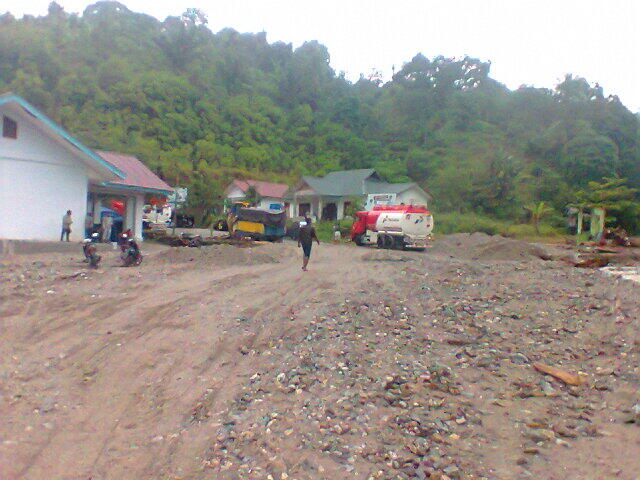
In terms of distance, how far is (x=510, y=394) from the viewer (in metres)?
6.15

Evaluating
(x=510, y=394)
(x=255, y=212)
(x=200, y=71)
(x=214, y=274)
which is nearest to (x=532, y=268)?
(x=214, y=274)

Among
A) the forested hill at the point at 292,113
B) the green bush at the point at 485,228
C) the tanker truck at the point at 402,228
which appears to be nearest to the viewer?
the tanker truck at the point at 402,228

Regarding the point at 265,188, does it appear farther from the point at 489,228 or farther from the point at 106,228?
the point at 106,228

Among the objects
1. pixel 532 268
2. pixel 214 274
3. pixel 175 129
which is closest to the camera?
pixel 214 274

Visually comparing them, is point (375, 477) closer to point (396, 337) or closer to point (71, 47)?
point (396, 337)

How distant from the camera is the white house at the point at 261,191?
5202 centimetres

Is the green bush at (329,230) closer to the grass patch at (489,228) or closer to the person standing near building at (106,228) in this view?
the grass patch at (489,228)

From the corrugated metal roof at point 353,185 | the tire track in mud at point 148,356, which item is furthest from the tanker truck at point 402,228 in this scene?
the corrugated metal roof at point 353,185

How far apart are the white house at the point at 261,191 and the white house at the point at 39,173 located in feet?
101

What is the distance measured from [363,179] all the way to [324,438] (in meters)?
44.2

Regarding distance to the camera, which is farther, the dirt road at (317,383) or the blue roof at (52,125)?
the blue roof at (52,125)

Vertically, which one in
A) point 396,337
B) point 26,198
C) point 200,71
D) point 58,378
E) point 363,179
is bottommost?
point 58,378

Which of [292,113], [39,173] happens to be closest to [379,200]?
[39,173]

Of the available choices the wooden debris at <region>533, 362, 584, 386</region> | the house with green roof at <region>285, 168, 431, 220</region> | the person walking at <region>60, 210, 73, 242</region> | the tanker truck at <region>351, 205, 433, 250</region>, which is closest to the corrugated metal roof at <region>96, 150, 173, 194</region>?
the person walking at <region>60, 210, 73, 242</region>
